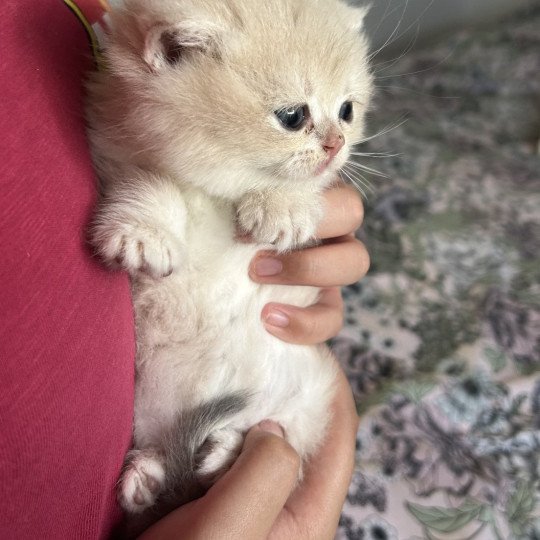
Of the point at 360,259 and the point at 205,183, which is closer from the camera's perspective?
the point at 205,183

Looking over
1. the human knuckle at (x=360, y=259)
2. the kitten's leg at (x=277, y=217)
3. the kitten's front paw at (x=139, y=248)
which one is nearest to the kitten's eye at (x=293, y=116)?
the kitten's leg at (x=277, y=217)

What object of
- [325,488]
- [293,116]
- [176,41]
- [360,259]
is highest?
[176,41]

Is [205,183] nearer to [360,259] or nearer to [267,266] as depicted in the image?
[267,266]

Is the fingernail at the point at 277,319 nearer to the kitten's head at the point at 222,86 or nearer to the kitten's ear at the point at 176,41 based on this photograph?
the kitten's head at the point at 222,86

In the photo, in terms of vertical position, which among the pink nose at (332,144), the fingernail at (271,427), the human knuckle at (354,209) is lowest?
the fingernail at (271,427)

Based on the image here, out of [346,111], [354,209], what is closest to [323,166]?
[346,111]

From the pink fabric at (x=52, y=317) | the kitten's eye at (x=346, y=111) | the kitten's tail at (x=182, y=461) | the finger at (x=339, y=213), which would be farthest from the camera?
the finger at (x=339, y=213)

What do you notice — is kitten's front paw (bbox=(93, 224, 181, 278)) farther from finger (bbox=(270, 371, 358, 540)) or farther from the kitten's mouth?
finger (bbox=(270, 371, 358, 540))
